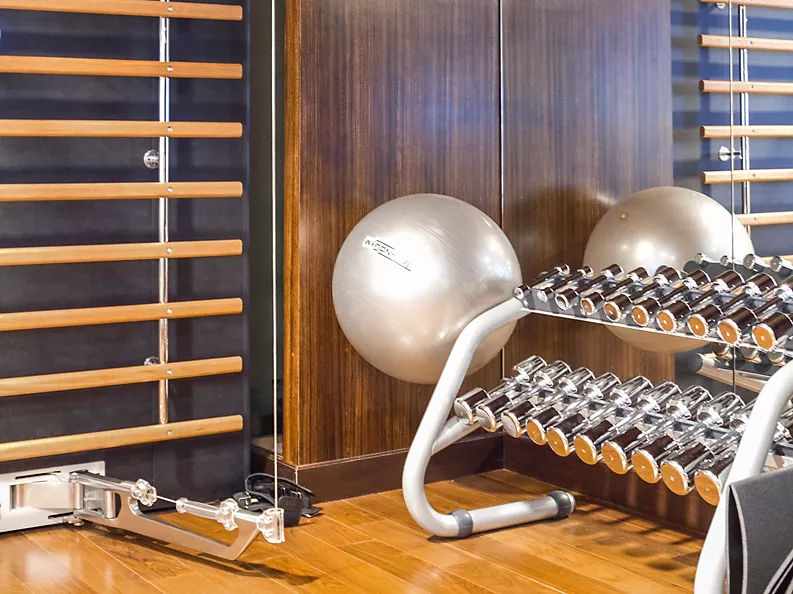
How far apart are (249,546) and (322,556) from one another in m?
0.21

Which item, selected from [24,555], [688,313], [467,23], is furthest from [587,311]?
[24,555]

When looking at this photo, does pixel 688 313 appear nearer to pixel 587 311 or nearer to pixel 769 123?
pixel 587 311

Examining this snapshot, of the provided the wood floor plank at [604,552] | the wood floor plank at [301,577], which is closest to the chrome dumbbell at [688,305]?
the wood floor plank at [604,552]

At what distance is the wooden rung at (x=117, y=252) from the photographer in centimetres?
260

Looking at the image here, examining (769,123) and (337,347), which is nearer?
(769,123)

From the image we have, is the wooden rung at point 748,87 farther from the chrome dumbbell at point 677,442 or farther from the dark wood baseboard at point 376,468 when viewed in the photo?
the dark wood baseboard at point 376,468

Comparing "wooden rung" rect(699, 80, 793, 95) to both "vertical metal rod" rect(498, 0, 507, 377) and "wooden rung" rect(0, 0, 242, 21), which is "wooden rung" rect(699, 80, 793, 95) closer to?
"vertical metal rod" rect(498, 0, 507, 377)

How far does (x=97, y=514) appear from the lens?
8.94 feet

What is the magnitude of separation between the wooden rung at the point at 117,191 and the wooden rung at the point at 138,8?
0.48 meters

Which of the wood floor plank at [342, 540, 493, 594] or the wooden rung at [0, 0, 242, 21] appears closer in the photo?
the wood floor plank at [342, 540, 493, 594]

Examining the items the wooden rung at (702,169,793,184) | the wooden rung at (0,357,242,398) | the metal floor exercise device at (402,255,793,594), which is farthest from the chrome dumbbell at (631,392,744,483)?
the wooden rung at (0,357,242,398)

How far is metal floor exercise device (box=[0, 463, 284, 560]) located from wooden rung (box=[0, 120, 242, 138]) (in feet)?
3.12

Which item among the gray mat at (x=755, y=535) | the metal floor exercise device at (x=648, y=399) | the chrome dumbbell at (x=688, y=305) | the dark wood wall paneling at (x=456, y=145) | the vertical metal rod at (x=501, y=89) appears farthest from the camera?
the vertical metal rod at (x=501, y=89)

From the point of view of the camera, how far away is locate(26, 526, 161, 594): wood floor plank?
232 cm
